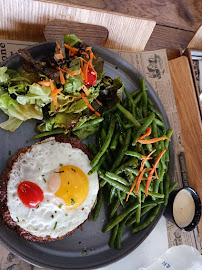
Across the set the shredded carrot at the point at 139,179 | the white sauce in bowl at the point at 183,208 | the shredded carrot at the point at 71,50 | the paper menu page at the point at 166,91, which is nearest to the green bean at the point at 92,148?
the shredded carrot at the point at 139,179

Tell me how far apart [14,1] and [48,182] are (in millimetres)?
1545

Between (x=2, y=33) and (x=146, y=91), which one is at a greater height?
(x=2, y=33)

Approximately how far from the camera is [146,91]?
2.95 metres

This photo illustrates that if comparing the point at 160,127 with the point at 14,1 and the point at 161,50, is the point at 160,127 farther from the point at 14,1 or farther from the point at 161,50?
the point at 14,1

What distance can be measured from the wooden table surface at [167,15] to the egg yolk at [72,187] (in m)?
1.87

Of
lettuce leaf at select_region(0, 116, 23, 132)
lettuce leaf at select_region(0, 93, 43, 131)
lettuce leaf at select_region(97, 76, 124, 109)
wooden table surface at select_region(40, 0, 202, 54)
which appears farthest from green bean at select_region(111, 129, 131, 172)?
wooden table surface at select_region(40, 0, 202, 54)

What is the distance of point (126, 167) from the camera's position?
2.38m

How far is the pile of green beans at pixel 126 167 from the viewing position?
2.42m

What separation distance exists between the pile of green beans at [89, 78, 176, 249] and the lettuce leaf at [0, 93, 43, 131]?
1.82 ft

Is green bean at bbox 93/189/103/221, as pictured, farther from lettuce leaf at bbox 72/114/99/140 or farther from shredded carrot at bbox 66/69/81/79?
shredded carrot at bbox 66/69/81/79

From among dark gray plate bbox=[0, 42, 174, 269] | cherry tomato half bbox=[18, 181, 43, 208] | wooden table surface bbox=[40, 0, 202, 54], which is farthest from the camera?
wooden table surface bbox=[40, 0, 202, 54]

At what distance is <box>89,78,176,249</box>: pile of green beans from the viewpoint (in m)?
2.42

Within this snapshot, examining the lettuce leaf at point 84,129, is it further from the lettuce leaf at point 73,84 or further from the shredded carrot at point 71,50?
the shredded carrot at point 71,50

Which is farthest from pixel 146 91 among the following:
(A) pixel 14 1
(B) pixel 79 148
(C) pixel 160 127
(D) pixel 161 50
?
(A) pixel 14 1
